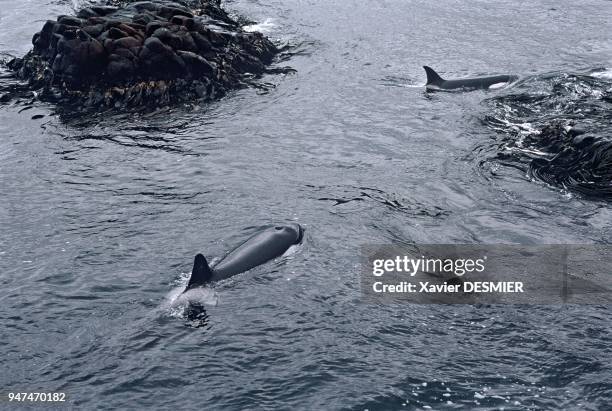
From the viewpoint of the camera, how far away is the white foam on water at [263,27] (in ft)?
114

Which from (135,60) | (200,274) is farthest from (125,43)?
(200,274)

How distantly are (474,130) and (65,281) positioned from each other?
1404 cm

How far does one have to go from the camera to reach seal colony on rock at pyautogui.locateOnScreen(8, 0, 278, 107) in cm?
2630

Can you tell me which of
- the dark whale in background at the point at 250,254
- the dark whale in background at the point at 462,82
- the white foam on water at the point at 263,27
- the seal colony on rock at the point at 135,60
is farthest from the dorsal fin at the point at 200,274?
the white foam on water at the point at 263,27

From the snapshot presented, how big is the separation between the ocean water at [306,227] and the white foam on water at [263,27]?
142 inches

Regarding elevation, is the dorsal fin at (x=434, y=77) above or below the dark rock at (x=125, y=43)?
below

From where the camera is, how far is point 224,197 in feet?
62.0

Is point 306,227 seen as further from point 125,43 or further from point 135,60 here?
point 125,43

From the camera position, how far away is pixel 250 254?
15.3 m

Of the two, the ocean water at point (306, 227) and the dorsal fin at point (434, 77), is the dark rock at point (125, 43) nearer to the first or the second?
the ocean water at point (306, 227)

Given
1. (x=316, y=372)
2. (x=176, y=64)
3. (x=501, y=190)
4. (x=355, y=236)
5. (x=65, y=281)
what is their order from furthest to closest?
(x=176, y=64) → (x=501, y=190) → (x=355, y=236) → (x=65, y=281) → (x=316, y=372)

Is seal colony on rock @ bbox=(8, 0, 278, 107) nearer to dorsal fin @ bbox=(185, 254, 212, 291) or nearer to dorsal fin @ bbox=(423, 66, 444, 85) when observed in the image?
dorsal fin @ bbox=(423, 66, 444, 85)

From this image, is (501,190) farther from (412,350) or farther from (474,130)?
(412,350)

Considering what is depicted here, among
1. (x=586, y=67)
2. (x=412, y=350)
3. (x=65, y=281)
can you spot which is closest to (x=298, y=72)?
(x=586, y=67)
